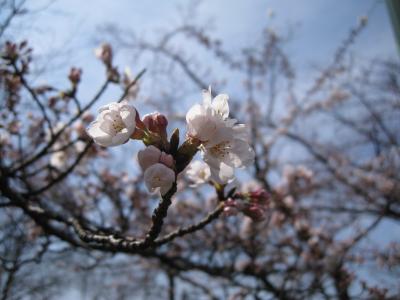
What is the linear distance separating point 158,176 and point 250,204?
78 centimetres

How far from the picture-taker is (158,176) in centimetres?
115

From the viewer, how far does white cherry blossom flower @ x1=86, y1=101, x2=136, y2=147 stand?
1.26 m

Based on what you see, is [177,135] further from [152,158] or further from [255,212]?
[255,212]

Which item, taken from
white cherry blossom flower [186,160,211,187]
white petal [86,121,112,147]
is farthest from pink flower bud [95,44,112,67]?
white petal [86,121,112,147]

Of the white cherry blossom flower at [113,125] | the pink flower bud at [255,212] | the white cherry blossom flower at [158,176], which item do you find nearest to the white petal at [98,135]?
the white cherry blossom flower at [113,125]

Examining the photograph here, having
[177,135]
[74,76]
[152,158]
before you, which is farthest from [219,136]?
[74,76]

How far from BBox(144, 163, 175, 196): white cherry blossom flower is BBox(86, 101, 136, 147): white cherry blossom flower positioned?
197 mm

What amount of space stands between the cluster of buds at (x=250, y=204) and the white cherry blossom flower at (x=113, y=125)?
684 millimetres

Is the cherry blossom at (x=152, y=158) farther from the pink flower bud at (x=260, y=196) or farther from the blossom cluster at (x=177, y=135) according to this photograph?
the pink flower bud at (x=260, y=196)

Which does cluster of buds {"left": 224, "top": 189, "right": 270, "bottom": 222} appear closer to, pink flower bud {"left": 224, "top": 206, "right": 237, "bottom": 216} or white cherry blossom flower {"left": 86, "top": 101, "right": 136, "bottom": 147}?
pink flower bud {"left": 224, "top": 206, "right": 237, "bottom": 216}

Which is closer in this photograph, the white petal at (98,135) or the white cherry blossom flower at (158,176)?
the white cherry blossom flower at (158,176)

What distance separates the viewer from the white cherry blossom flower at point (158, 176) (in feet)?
3.74

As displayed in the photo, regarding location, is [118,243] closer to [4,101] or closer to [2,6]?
[4,101]

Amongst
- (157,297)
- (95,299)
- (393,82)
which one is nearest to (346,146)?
(393,82)
